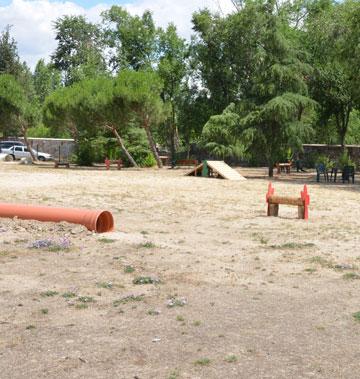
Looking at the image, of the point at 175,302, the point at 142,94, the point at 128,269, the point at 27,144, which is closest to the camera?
the point at 175,302

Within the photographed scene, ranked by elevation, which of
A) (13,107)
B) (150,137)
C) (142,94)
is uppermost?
(142,94)

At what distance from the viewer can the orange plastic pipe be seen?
11.3 m

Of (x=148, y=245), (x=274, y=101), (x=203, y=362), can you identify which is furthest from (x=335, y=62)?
(x=203, y=362)

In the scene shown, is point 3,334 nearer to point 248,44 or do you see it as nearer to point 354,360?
point 354,360

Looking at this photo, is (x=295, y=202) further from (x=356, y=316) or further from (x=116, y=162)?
(x=116, y=162)

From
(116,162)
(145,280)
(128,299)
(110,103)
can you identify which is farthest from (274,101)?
(128,299)

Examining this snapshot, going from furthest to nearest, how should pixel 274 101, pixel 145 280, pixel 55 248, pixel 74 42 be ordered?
pixel 74 42
pixel 274 101
pixel 55 248
pixel 145 280

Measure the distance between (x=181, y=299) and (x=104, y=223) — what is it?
4856 mm

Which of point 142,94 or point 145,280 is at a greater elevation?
point 142,94

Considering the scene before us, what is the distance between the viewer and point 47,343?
17.8 feet

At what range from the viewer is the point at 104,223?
1149 centimetres

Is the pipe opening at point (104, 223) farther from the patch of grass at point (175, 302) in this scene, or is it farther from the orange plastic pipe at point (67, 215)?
the patch of grass at point (175, 302)

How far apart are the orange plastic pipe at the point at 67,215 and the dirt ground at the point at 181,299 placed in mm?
285

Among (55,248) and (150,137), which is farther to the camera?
(150,137)
